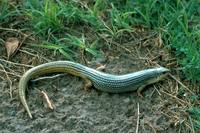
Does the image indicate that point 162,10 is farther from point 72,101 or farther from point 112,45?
point 72,101

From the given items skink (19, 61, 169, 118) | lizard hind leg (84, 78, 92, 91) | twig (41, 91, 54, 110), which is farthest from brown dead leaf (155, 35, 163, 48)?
twig (41, 91, 54, 110)

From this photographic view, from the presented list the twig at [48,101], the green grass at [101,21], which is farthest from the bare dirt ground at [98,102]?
the green grass at [101,21]

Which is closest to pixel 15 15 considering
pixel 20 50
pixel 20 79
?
pixel 20 50

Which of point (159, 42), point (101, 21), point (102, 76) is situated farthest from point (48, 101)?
point (159, 42)

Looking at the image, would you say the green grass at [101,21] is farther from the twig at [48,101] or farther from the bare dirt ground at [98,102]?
the twig at [48,101]

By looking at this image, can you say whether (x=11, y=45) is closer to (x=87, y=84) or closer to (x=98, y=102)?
(x=87, y=84)

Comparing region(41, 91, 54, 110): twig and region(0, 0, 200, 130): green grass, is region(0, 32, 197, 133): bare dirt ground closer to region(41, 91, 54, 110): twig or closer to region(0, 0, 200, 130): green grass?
region(41, 91, 54, 110): twig
